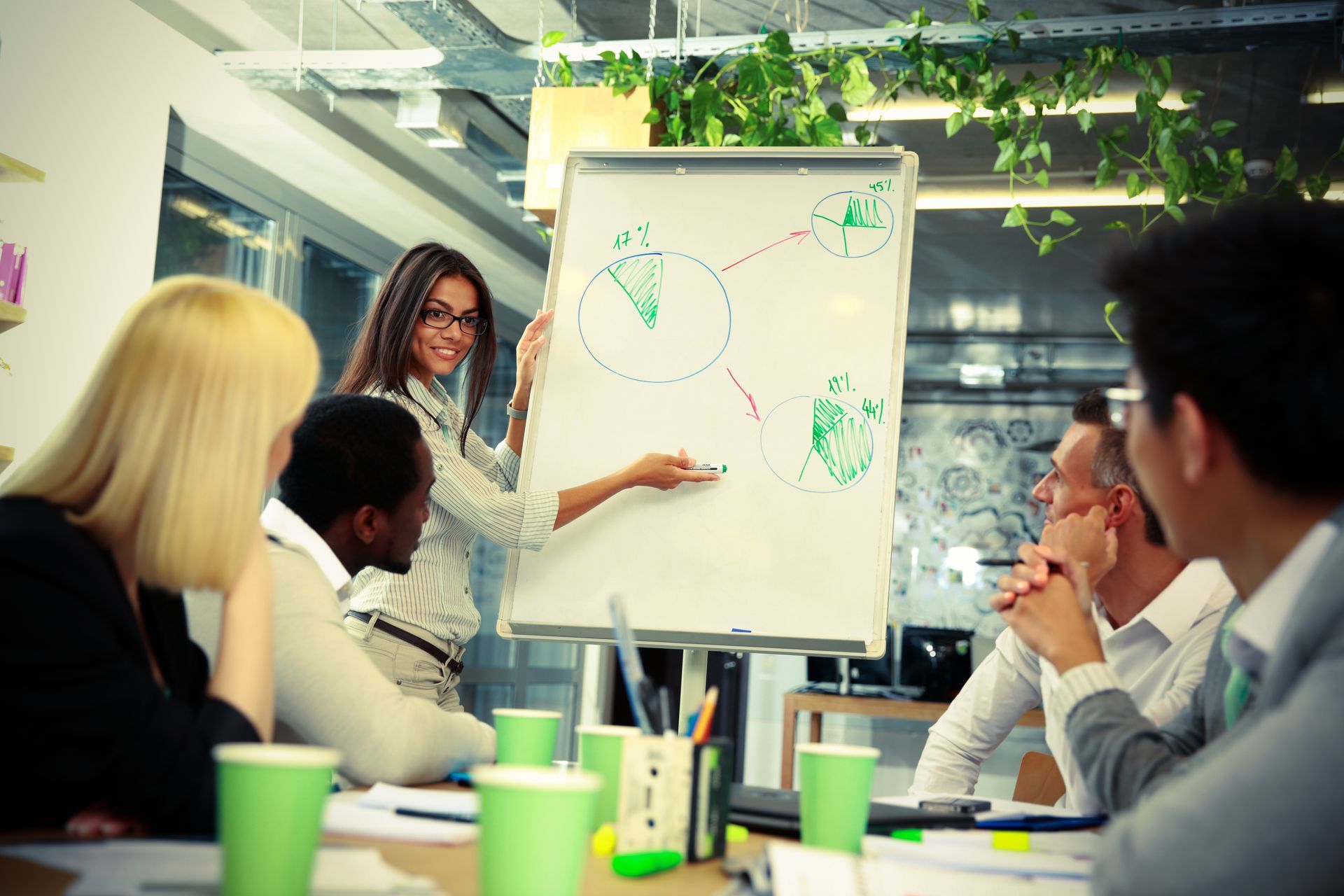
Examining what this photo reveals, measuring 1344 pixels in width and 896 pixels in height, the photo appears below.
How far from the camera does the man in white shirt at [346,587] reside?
125 cm

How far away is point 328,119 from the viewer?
3949mm

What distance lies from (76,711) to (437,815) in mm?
361

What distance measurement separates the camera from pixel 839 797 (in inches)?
41.7

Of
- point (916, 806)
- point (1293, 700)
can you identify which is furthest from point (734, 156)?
point (1293, 700)

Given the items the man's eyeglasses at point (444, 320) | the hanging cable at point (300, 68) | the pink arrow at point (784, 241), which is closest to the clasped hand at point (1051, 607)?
the pink arrow at point (784, 241)

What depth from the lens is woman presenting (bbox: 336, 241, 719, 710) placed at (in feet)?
6.61

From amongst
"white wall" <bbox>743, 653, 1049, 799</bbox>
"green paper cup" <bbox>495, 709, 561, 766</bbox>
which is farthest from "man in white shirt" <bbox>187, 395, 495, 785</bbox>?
"white wall" <bbox>743, 653, 1049, 799</bbox>

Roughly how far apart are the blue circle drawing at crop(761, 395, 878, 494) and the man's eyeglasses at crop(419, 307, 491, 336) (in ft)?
2.08

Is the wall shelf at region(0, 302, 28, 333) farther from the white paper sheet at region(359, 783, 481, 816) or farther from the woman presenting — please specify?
the white paper sheet at region(359, 783, 481, 816)

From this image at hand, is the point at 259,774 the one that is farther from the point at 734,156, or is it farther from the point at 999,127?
the point at 999,127

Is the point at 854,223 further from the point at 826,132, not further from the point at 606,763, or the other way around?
the point at 606,763

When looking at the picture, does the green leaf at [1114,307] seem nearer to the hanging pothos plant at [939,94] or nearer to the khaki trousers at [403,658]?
the hanging pothos plant at [939,94]

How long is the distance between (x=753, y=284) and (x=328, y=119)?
7.79 ft

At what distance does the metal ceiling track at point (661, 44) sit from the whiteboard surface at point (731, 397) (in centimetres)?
79
